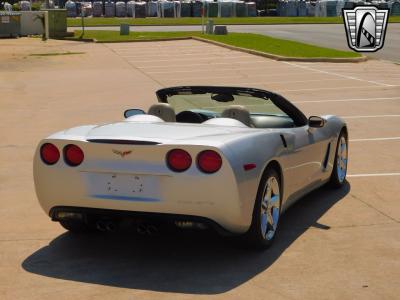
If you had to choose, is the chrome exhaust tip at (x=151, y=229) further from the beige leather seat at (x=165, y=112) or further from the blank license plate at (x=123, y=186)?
the beige leather seat at (x=165, y=112)

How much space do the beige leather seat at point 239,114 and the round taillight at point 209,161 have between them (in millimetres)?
1139

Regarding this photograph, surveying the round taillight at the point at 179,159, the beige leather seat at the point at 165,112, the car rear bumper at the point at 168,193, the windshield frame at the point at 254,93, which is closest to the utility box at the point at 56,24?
the windshield frame at the point at 254,93

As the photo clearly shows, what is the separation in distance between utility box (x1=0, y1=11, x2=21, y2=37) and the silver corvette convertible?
41.9 m

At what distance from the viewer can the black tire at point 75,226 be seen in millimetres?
6383

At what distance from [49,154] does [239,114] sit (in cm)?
162

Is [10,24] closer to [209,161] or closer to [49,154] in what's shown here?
[49,154]

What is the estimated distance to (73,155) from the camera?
19.1 ft

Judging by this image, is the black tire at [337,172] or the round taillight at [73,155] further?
the black tire at [337,172]

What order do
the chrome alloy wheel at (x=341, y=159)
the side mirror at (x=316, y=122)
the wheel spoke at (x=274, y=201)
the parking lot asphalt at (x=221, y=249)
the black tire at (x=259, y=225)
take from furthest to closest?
the chrome alloy wheel at (x=341, y=159)
the side mirror at (x=316, y=122)
the wheel spoke at (x=274, y=201)
the black tire at (x=259, y=225)
the parking lot asphalt at (x=221, y=249)

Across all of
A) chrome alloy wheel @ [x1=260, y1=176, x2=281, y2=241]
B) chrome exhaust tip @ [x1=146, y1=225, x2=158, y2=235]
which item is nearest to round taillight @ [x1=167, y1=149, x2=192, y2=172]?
chrome exhaust tip @ [x1=146, y1=225, x2=158, y2=235]

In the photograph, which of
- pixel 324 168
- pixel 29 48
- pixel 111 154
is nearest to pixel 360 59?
pixel 29 48

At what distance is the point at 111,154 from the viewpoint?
5641mm

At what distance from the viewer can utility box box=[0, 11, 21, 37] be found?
1832 inches

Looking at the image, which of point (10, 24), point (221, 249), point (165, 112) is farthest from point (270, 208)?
point (10, 24)
